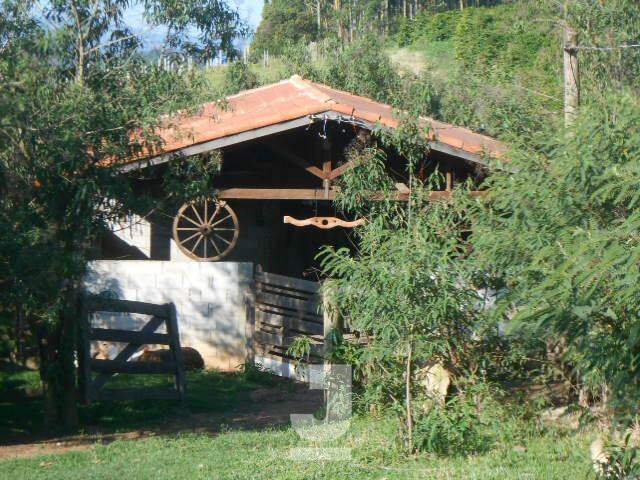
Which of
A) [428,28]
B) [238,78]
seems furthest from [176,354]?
[428,28]

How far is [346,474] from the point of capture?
668cm

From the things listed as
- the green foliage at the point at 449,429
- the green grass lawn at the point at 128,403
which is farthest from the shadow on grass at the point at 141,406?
the green foliage at the point at 449,429

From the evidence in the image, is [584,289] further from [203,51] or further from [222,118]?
[222,118]

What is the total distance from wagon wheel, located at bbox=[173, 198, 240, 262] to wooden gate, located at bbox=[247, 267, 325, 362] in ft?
3.70

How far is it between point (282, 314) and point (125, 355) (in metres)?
2.89

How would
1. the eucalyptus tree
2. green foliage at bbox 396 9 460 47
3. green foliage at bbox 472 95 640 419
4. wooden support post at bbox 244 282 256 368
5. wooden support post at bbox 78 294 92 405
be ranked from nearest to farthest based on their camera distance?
green foliage at bbox 472 95 640 419 → the eucalyptus tree → wooden support post at bbox 78 294 92 405 → wooden support post at bbox 244 282 256 368 → green foliage at bbox 396 9 460 47

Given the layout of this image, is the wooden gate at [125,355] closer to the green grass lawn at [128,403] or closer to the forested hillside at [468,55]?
the green grass lawn at [128,403]

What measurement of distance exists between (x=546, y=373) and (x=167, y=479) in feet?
11.9

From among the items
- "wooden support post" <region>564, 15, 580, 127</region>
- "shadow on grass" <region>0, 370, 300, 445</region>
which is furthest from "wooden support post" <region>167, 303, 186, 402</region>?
"wooden support post" <region>564, 15, 580, 127</region>

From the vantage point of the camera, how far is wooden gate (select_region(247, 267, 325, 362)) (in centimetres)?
1166

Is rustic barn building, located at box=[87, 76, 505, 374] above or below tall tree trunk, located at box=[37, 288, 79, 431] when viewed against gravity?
above

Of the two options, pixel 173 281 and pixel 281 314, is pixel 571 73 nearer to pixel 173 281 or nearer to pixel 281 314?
pixel 281 314

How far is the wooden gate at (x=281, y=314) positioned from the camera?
11.7 m

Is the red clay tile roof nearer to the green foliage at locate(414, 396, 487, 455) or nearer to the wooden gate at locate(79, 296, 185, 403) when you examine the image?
the wooden gate at locate(79, 296, 185, 403)
